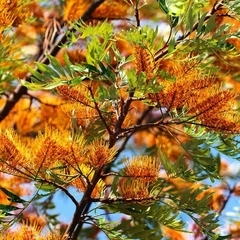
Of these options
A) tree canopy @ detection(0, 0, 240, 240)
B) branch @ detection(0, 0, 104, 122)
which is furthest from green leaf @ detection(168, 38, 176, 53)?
branch @ detection(0, 0, 104, 122)

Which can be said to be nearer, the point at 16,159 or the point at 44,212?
the point at 16,159

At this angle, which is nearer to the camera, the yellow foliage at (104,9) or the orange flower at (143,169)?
the orange flower at (143,169)

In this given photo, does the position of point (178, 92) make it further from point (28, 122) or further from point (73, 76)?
point (28, 122)

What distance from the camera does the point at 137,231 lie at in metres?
0.83

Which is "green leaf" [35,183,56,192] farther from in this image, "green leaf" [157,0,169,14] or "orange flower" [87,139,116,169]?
"green leaf" [157,0,169,14]

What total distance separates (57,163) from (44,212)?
563 mm

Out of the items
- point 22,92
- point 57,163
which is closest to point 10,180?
point 22,92

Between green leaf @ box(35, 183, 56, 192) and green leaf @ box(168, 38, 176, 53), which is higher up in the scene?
green leaf @ box(168, 38, 176, 53)

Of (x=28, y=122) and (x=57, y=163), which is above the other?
(x=28, y=122)

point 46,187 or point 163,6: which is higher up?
point 163,6

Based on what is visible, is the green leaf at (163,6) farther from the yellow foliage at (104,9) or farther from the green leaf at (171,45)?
the yellow foliage at (104,9)

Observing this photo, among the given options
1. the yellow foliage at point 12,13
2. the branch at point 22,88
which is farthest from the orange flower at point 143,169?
the branch at point 22,88

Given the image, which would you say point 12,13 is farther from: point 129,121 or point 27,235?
point 27,235

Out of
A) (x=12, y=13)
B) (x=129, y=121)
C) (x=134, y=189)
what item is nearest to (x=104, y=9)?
(x=12, y=13)
